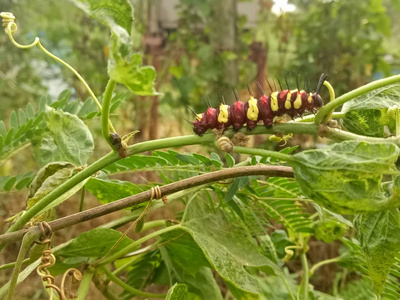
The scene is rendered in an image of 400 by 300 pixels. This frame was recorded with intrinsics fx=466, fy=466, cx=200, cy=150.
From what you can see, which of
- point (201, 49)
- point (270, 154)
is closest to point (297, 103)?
point (270, 154)

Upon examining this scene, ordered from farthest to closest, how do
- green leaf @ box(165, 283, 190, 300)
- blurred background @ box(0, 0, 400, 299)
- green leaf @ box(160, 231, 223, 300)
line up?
blurred background @ box(0, 0, 400, 299)
green leaf @ box(160, 231, 223, 300)
green leaf @ box(165, 283, 190, 300)

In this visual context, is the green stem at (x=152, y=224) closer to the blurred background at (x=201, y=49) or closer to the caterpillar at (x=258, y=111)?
the caterpillar at (x=258, y=111)

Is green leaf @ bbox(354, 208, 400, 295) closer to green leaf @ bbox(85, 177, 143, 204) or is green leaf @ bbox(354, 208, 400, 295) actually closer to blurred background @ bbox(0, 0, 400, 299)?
green leaf @ bbox(85, 177, 143, 204)

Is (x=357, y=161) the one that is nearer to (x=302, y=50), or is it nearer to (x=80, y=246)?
(x=80, y=246)

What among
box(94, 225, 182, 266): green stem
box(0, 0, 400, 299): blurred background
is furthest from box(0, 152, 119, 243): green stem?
box(0, 0, 400, 299): blurred background

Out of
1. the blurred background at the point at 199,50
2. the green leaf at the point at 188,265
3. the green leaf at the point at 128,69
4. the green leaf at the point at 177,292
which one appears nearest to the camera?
the green leaf at the point at 128,69

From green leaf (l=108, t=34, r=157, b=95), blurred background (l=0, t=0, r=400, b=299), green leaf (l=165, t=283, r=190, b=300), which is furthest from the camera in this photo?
blurred background (l=0, t=0, r=400, b=299)

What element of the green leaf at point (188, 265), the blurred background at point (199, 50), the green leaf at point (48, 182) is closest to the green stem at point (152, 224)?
the green leaf at point (188, 265)
